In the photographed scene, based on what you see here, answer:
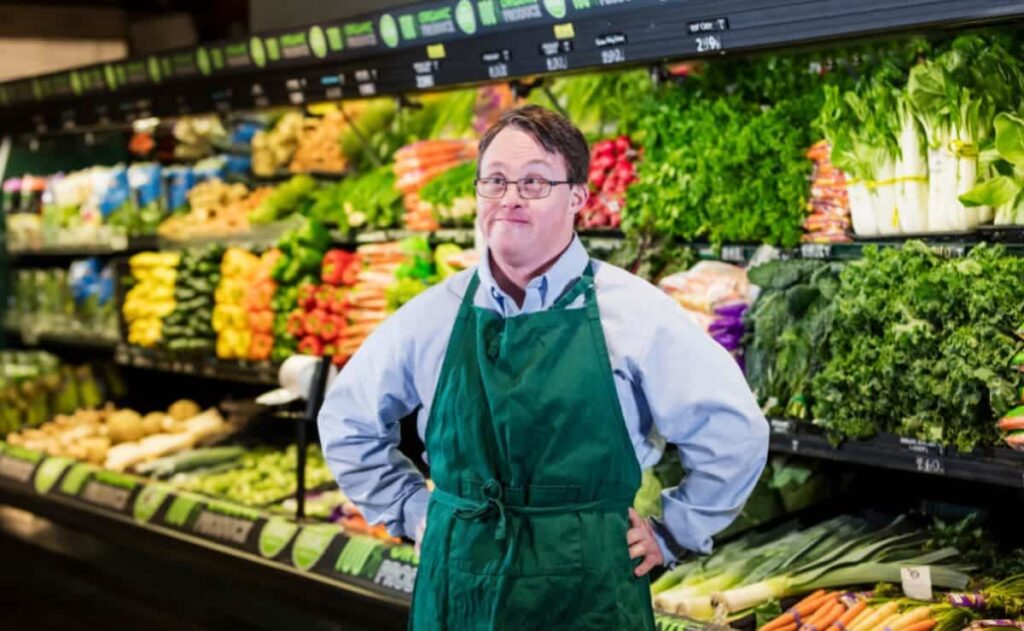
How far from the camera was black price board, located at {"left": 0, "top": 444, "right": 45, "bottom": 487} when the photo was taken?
21.9ft

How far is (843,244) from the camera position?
12.9 ft

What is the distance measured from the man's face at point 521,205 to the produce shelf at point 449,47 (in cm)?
122

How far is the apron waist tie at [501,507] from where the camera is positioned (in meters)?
2.52

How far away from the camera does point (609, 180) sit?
15.0 ft

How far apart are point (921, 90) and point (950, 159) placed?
0.68 ft

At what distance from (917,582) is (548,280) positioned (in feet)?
5.33

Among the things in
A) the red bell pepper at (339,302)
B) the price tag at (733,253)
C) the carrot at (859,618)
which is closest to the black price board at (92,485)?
the red bell pepper at (339,302)

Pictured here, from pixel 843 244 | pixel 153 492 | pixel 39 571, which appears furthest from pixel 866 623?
pixel 39 571

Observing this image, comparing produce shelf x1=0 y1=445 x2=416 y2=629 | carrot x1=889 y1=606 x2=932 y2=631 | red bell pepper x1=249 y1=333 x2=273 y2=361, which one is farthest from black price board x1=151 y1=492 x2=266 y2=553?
carrot x1=889 y1=606 x2=932 y2=631

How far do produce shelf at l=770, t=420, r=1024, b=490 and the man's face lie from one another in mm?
1369

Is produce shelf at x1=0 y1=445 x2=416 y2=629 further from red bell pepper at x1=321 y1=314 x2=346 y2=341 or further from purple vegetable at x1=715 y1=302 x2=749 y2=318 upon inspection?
purple vegetable at x1=715 y1=302 x2=749 y2=318

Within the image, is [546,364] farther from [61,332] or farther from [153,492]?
[61,332]

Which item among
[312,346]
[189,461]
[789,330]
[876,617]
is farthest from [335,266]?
[876,617]

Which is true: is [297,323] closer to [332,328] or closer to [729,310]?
[332,328]
